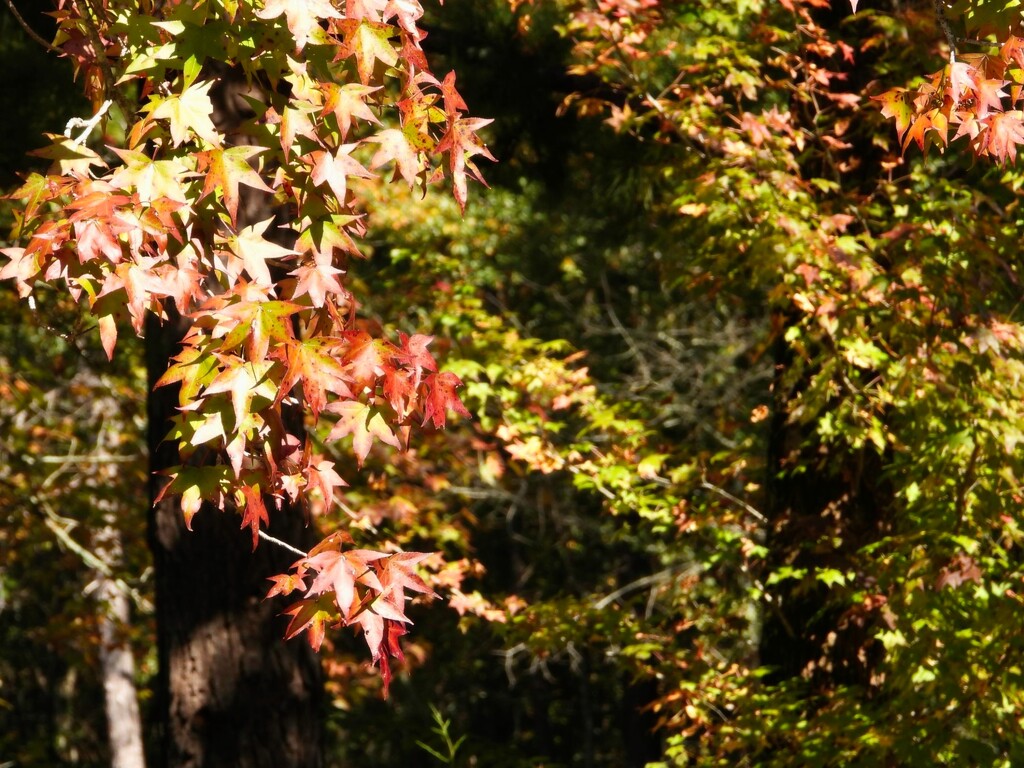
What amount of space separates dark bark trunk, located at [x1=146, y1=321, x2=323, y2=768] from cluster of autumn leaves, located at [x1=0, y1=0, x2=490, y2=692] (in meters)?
1.89

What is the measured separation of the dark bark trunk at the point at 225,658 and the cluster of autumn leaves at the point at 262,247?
1.89 metres

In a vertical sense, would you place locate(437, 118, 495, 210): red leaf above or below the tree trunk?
above

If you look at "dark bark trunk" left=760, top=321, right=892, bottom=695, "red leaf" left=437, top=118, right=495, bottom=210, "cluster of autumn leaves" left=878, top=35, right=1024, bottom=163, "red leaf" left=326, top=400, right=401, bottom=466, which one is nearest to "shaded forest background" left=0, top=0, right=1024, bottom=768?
"dark bark trunk" left=760, top=321, right=892, bottom=695

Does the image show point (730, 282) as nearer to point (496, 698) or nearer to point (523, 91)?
point (523, 91)

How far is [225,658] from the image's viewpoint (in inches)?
164

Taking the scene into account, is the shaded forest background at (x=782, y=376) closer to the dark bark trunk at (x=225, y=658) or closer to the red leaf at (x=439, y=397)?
the dark bark trunk at (x=225, y=658)

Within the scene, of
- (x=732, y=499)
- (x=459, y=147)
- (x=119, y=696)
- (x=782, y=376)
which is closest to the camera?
(x=459, y=147)

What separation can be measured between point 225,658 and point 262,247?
2318 mm

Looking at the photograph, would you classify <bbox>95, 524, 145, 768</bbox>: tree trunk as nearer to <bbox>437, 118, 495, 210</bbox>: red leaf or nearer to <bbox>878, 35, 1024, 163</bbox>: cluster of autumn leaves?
<bbox>437, 118, 495, 210</bbox>: red leaf

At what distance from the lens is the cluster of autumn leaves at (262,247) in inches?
82.6

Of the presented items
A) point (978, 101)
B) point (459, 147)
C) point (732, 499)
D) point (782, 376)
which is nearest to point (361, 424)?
point (459, 147)

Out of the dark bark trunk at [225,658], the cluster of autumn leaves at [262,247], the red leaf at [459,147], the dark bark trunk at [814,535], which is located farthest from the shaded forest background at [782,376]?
the red leaf at [459,147]

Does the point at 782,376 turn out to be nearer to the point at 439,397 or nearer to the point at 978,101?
the point at 978,101

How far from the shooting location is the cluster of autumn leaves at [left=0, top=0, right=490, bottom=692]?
82.6 inches
